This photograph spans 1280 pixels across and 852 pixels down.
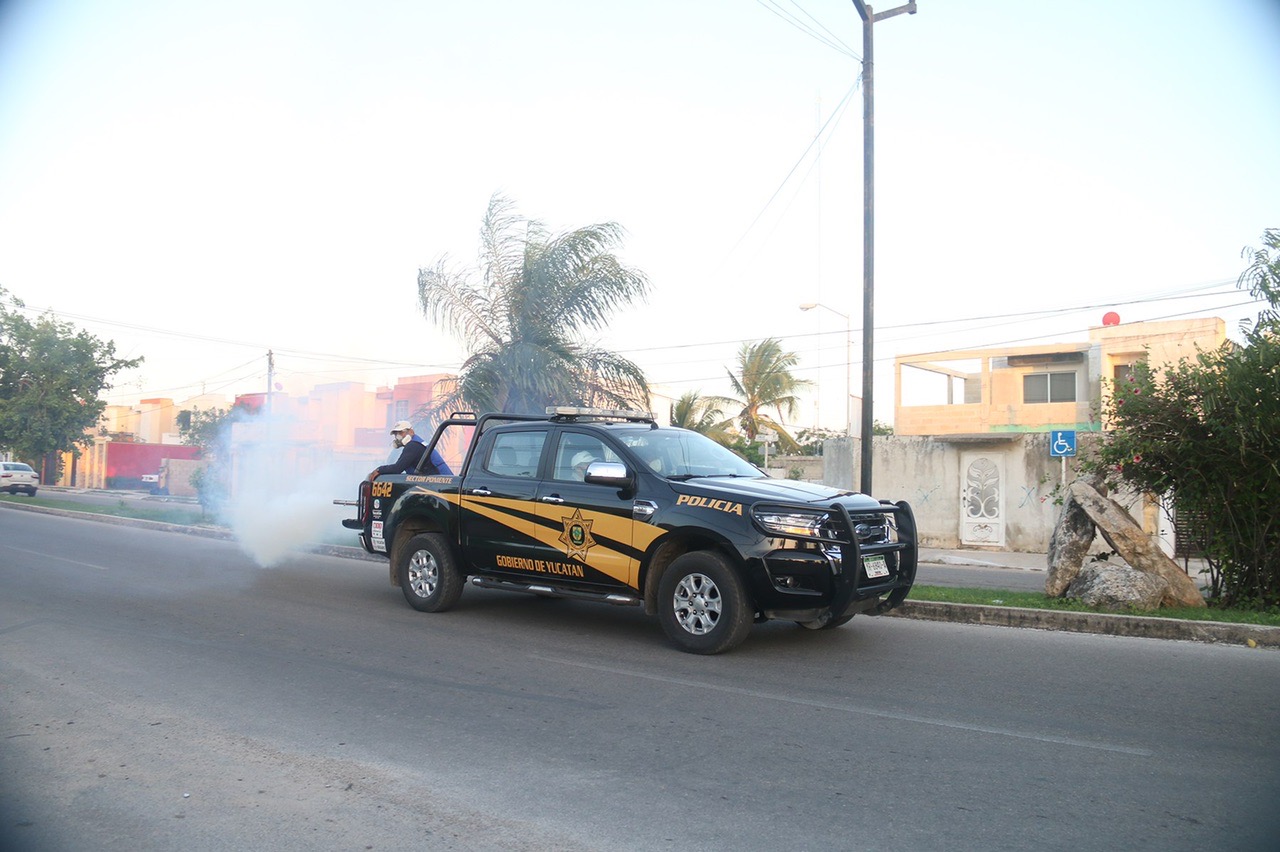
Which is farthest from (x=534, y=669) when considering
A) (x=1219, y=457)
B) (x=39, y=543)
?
(x=39, y=543)

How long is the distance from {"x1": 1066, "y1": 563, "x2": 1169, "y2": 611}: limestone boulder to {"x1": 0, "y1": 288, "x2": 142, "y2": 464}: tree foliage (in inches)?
1578

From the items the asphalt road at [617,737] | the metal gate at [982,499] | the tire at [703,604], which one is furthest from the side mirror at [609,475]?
the metal gate at [982,499]

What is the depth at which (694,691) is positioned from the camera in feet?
20.7

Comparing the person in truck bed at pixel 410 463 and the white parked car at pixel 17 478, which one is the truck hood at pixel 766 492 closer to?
the person in truck bed at pixel 410 463

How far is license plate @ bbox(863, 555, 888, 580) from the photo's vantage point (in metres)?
7.28

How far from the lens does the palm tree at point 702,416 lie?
34.3 meters

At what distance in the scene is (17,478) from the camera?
38.8 meters

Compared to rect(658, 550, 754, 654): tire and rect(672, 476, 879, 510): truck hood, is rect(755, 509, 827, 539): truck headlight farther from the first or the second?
rect(658, 550, 754, 654): tire

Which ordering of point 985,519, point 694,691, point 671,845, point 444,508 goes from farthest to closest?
point 985,519 → point 444,508 → point 694,691 → point 671,845

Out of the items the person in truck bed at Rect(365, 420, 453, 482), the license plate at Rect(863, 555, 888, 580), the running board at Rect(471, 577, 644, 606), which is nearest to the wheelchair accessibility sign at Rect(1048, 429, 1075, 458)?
the license plate at Rect(863, 555, 888, 580)

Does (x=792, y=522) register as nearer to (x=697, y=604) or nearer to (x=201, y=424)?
(x=697, y=604)

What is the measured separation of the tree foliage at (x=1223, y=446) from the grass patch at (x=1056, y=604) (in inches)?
23.1

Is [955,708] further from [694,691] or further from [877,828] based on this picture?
[877,828]

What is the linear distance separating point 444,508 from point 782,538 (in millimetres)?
3765
